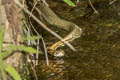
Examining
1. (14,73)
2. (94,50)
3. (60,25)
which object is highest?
(14,73)

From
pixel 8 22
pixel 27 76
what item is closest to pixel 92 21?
pixel 27 76

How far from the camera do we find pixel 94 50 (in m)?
4.84

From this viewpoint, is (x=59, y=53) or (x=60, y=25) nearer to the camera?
(x=59, y=53)

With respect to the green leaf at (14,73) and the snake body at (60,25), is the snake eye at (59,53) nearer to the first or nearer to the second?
the snake body at (60,25)

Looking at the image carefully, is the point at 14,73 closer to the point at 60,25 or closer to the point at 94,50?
the point at 94,50

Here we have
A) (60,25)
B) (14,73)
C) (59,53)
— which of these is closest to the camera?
(14,73)

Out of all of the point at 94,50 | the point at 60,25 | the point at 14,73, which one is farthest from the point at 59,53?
the point at 14,73

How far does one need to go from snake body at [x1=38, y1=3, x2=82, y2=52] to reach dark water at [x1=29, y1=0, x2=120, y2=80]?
10 cm

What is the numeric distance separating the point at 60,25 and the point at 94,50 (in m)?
1.05

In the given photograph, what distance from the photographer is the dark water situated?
169 inches

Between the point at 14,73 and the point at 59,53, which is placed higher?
the point at 14,73

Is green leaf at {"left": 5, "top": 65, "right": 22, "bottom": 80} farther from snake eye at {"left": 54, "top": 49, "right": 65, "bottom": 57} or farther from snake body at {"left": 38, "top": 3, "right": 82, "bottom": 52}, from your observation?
snake body at {"left": 38, "top": 3, "right": 82, "bottom": 52}

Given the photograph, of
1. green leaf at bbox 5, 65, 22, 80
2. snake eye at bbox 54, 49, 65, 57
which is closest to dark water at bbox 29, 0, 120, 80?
snake eye at bbox 54, 49, 65, 57

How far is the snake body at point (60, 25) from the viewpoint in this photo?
4942 millimetres
